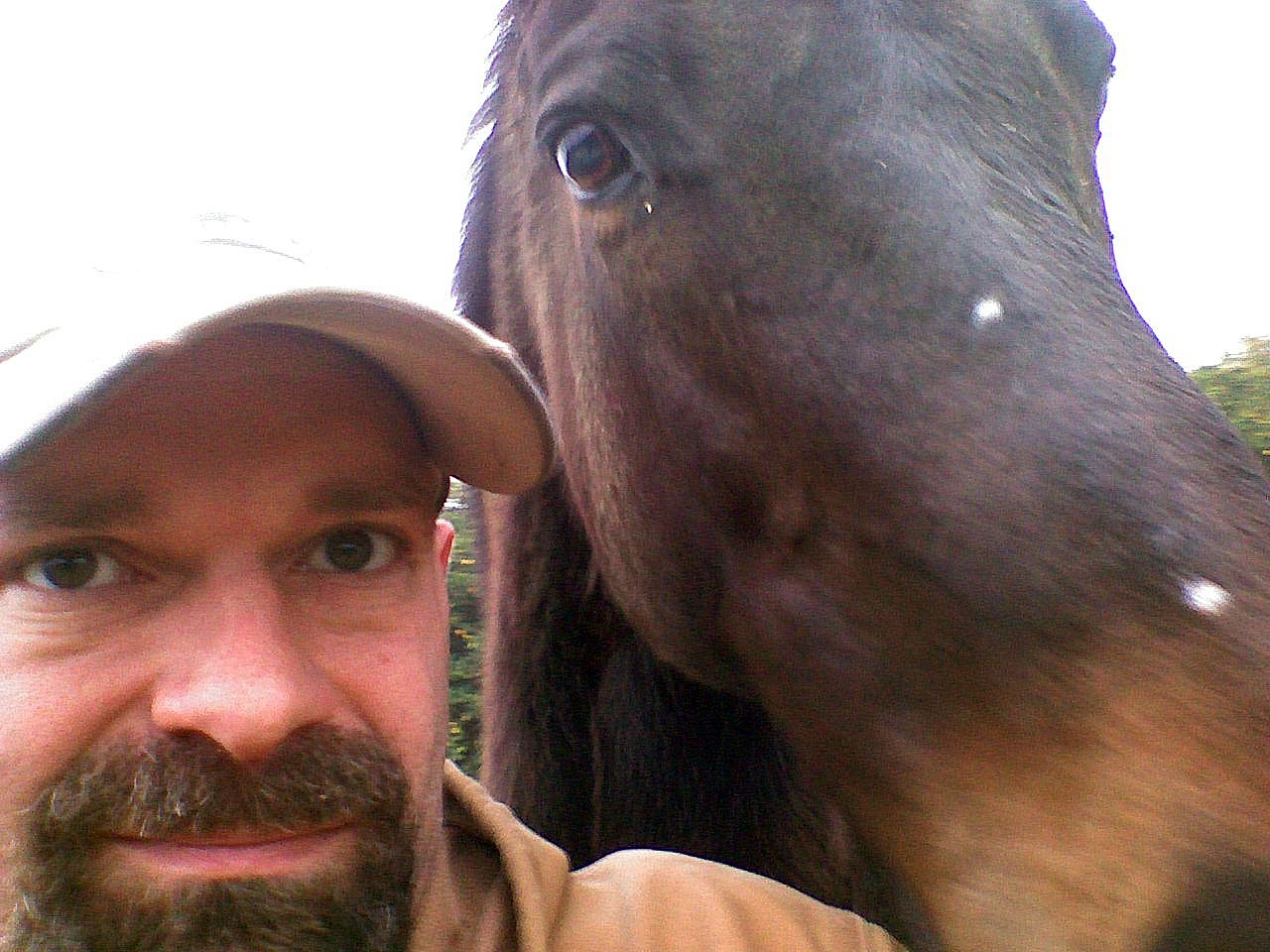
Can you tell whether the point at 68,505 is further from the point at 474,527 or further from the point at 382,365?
the point at 474,527

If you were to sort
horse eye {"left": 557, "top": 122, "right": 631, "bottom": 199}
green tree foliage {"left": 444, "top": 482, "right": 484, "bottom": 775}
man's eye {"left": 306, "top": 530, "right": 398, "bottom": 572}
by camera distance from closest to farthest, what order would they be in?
man's eye {"left": 306, "top": 530, "right": 398, "bottom": 572}, horse eye {"left": 557, "top": 122, "right": 631, "bottom": 199}, green tree foliage {"left": 444, "top": 482, "right": 484, "bottom": 775}

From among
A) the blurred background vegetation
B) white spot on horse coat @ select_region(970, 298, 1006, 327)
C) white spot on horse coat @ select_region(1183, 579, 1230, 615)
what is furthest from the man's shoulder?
the blurred background vegetation

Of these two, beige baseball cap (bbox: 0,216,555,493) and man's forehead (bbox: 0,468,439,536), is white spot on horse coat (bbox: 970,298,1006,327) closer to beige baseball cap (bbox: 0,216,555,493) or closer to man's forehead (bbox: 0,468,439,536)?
beige baseball cap (bbox: 0,216,555,493)

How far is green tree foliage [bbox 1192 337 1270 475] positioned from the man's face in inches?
103

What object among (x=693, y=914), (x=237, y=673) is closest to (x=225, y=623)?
(x=237, y=673)

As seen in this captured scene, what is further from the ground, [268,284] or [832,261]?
[832,261]

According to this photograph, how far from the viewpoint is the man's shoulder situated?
1.40m

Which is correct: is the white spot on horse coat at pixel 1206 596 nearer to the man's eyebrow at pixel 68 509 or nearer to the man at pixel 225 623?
the man at pixel 225 623

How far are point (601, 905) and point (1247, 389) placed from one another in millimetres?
2649

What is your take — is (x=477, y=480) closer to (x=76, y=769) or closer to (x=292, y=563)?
(x=292, y=563)

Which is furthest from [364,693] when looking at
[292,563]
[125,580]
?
[125,580]

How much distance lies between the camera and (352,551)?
4.32ft

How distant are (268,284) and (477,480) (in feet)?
1.48

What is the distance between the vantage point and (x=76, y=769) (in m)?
1.09
